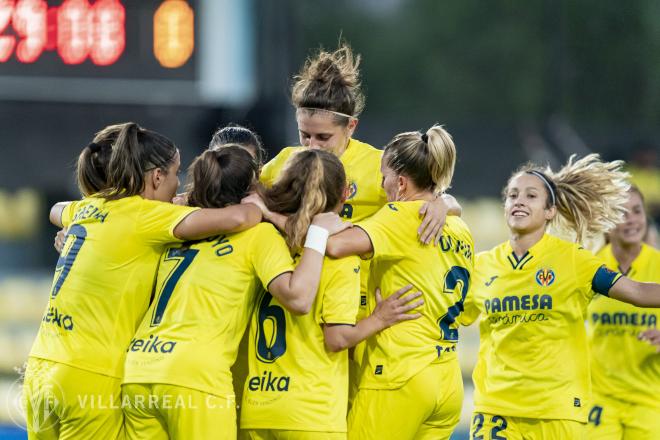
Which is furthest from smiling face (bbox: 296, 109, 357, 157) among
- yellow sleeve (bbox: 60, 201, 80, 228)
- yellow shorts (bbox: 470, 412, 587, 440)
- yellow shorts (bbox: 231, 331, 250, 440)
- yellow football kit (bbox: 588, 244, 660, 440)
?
yellow football kit (bbox: 588, 244, 660, 440)

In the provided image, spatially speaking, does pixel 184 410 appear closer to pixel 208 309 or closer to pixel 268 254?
pixel 208 309

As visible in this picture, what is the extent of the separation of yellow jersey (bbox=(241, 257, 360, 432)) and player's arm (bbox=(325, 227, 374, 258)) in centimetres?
3

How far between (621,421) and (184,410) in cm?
247

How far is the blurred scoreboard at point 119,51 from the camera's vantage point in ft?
30.5

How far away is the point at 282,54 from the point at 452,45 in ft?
33.4

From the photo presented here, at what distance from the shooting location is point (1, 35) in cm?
923

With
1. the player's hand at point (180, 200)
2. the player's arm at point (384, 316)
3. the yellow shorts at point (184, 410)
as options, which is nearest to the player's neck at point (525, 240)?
the player's arm at point (384, 316)

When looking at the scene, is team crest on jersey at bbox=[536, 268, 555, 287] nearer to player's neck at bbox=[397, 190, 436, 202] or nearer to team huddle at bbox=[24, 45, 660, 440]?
team huddle at bbox=[24, 45, 660, 440]

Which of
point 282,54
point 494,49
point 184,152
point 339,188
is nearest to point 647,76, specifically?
point 494,49

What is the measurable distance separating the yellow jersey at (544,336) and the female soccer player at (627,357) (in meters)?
0.67

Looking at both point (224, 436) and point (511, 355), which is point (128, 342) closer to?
point (224, 436)

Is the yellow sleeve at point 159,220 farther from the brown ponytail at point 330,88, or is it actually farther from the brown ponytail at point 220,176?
the brown ponytail at point 330,88

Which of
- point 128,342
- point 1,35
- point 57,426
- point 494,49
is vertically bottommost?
point 57,426

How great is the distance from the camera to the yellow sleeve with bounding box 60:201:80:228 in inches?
191
